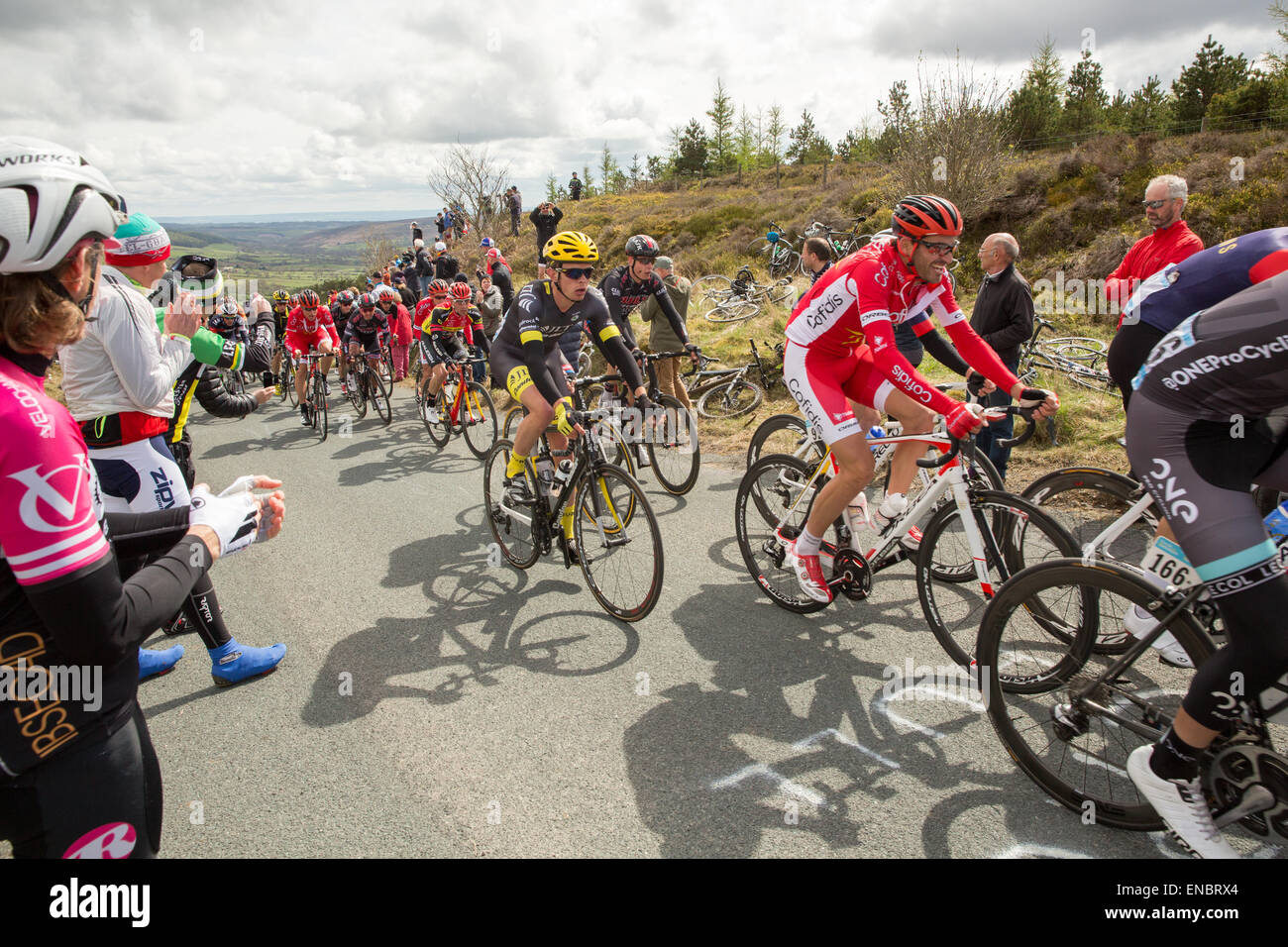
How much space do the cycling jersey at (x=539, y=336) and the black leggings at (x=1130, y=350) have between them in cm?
305

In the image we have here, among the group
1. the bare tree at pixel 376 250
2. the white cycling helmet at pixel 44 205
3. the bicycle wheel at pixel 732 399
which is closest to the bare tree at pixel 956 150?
the bicycle wheel at pixel 732 399

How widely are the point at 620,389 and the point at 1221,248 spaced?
497cm

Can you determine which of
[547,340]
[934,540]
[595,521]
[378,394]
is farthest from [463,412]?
[934,540]

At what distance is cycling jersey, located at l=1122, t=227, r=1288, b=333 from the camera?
103 inches

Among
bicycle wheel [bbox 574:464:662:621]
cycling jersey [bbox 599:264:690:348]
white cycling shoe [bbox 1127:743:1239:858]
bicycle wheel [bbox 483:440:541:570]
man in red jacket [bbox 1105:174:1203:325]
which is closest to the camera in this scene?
white cycling shoe [bbox 1127:743:1239:858]

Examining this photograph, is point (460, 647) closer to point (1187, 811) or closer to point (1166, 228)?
point (1187, 811)

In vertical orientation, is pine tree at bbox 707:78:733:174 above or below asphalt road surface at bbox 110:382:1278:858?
above

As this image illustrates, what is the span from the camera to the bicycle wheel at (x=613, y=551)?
4403 mm

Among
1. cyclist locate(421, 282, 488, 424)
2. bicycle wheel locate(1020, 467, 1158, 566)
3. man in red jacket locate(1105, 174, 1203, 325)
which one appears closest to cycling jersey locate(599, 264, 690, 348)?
cyclist locate(421, 282, 488, 424)

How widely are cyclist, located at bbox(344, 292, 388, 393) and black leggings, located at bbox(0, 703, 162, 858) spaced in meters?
10.8

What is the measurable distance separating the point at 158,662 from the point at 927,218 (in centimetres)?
518

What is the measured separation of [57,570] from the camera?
53.7 inches

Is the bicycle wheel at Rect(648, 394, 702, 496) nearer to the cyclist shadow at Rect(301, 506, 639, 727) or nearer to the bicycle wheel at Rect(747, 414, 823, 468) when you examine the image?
the bicycle wheel at Rect(747, 414, 823, 468)

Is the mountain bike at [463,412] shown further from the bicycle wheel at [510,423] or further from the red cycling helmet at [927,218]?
the red cycling helmet at [927,218]
